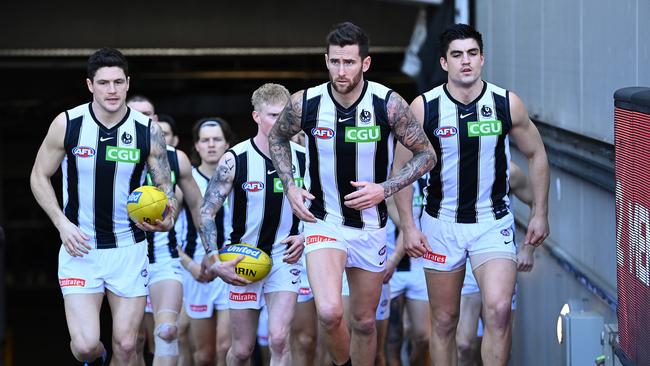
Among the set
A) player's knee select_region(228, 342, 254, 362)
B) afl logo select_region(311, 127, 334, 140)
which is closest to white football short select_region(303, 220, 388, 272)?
afl logo select_region(311, 127, 334, 140)

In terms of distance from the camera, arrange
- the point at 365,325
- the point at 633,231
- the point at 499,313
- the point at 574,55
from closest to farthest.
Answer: the point at 633,231 → the point at 499,313 → the point at 365,325 → the point at 574,55

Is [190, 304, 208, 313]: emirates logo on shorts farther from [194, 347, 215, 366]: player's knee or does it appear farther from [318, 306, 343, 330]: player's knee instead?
[318, 306, 343, 330]: player's knee

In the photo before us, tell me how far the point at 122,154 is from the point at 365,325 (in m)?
2.18

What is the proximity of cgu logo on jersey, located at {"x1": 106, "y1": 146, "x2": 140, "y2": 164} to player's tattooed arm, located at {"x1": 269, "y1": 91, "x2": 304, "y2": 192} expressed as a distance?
105 cm

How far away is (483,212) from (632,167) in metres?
3.34

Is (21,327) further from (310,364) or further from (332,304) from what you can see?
(332,304)

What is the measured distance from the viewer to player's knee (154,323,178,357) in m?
10.2

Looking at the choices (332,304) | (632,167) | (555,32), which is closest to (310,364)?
(332,304)

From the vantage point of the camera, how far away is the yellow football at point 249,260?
9078 millimetres

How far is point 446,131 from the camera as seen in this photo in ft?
28.2

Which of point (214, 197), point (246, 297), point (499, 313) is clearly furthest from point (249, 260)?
point (499, 313)

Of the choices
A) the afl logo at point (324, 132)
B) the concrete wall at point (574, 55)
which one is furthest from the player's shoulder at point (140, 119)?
the concrete wall at point (574, 55)

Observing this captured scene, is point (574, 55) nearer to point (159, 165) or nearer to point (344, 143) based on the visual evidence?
point (344, 143)

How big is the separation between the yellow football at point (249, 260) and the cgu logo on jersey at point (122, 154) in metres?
0.98
